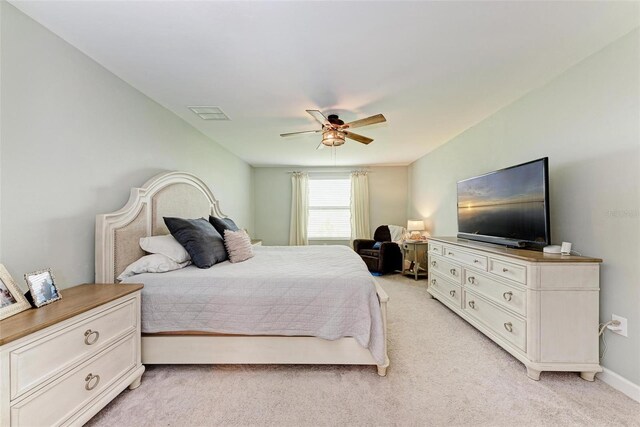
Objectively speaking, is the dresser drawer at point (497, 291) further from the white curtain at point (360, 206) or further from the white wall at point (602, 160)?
the white curtain at point (360, 206)

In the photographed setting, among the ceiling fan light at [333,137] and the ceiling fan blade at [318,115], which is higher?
the ceiling fan blade at [318,115]

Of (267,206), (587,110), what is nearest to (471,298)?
(587,110)

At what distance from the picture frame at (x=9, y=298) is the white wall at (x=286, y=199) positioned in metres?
4.83

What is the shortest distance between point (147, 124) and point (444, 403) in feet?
11.0

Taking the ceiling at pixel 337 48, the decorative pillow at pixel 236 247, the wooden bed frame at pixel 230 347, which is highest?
the ceiling at pixel 337 48

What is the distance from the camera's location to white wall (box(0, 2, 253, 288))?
4.71 ft

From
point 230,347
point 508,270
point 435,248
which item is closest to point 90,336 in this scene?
point 230,347

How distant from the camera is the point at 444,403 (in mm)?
1599

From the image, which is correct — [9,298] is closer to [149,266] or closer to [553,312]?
[149,266]

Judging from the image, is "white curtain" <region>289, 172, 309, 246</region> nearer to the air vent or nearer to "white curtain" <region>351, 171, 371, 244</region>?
"white curtain" <region>351, 171, 371, 244</region>

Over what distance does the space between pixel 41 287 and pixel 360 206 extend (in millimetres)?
5246

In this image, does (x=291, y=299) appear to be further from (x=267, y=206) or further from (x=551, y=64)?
(x=267, y=206)

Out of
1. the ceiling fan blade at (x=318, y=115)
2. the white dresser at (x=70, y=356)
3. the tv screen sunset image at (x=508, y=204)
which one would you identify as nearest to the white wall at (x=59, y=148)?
the white dresser at (x=70, y=356)

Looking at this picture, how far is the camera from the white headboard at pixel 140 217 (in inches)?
75.7
